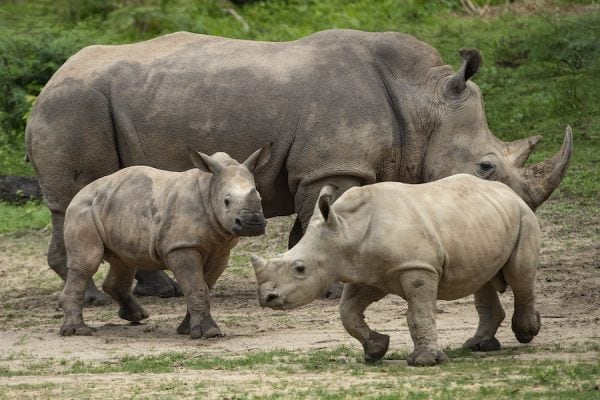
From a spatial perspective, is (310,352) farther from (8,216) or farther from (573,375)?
(8,216)

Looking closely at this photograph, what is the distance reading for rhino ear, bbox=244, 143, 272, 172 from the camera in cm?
1163

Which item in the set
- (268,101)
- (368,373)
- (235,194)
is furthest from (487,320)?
(268,101)

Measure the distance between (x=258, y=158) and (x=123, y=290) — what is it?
155cm

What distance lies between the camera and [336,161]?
12891mm

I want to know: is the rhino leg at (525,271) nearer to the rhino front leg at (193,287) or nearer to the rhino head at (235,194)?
the rhino head at (235,194)

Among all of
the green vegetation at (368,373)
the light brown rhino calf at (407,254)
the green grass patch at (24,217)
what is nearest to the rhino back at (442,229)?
the light brown rhino calf at (407,254)

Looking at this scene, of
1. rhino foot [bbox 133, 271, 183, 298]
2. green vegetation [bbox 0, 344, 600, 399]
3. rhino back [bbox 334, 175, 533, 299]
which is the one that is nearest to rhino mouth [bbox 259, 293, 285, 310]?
green vegetation [bbox 0, 344, 600, 399]

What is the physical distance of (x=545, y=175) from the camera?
12.6 meters

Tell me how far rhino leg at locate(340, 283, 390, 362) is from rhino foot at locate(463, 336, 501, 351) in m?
0.72

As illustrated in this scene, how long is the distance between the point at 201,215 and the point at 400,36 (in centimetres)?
315

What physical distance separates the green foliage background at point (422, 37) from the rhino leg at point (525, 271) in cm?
625

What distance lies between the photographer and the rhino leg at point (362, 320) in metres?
9.49

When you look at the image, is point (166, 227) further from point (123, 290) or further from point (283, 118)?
point (283, 118)

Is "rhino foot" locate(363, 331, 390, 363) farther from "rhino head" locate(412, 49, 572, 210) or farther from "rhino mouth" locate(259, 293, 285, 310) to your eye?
"rhino head" locate(412, 49, 572, 210)
